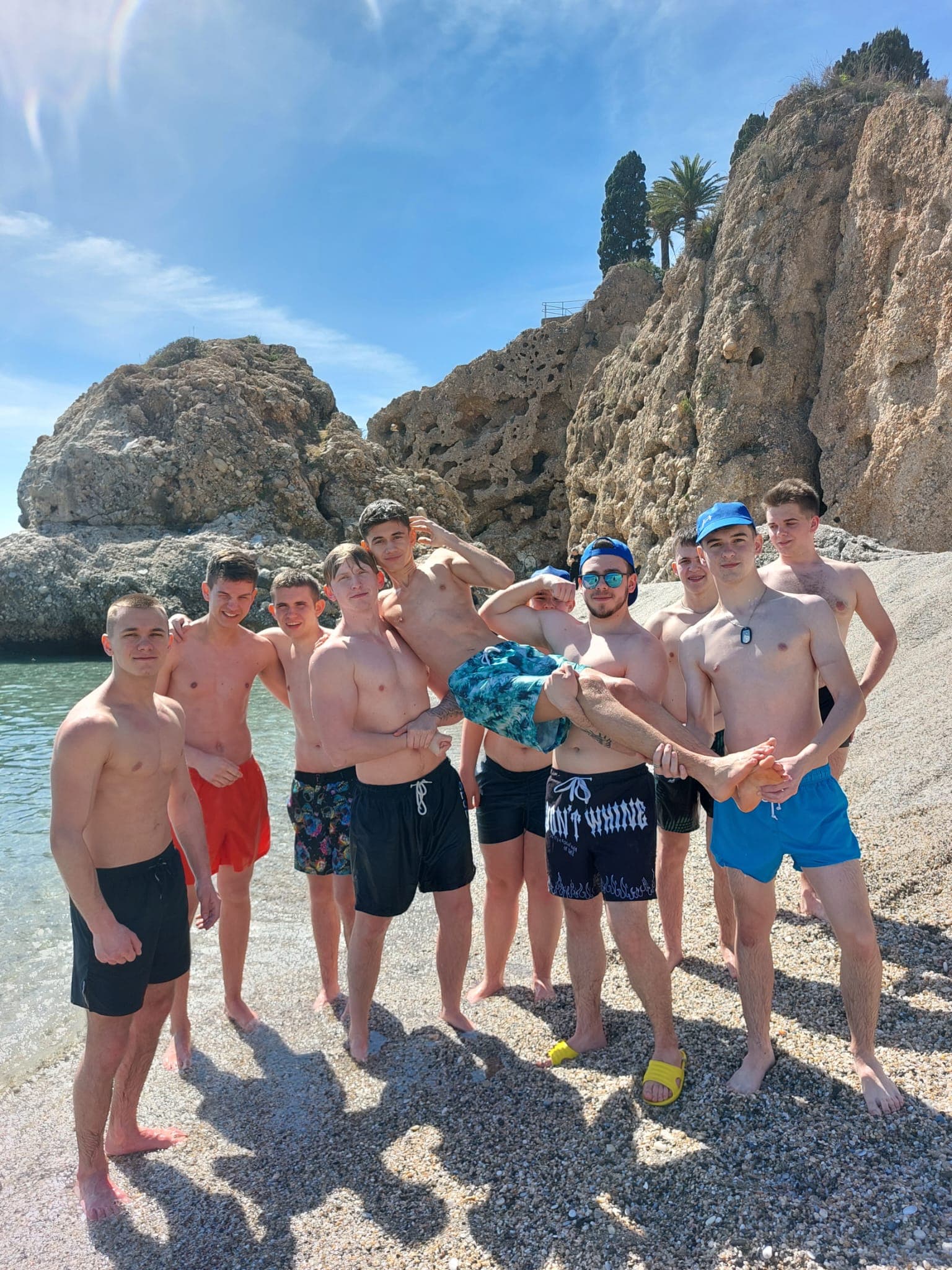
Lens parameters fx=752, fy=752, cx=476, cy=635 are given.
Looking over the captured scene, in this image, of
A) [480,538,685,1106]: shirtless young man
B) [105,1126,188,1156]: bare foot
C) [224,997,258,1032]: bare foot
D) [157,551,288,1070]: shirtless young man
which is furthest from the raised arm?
[105,1126,188,1156]: bare foot

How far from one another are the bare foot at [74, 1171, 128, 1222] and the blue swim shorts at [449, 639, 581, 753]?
78.6 inches

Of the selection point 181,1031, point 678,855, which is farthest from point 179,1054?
point 678,855

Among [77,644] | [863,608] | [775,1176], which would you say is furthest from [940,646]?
[77,644]

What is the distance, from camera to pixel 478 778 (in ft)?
12.0

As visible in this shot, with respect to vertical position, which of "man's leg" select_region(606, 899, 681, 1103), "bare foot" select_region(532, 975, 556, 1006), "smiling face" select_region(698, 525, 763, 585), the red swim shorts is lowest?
"bare foot" select_region(532, 975, 556, 1006)

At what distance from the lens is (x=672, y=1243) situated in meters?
1.98

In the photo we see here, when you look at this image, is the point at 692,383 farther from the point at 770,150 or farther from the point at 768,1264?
the point at 768,1264

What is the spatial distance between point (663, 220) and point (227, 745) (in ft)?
92.0

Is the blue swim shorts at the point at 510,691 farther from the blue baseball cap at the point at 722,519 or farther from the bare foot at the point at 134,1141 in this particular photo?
the bare foot at the point at 134,1141

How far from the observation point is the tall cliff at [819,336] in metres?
14.3

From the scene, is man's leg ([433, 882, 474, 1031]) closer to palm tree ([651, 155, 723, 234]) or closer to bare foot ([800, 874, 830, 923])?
bare foot ([800, 874, 830, 923])

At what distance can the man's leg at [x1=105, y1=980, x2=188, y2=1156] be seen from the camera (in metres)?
2.75

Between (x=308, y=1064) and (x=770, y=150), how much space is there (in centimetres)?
2138

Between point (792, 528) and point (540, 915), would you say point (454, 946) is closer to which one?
point (540, 915)
